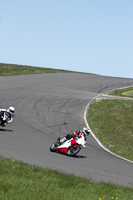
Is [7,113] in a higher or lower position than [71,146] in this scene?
higher

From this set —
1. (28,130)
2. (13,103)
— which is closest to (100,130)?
(28,130)

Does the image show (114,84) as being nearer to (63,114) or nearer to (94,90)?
(94,90)

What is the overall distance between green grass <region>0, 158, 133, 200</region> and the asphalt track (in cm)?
179

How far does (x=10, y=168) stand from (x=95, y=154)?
8.11 meters

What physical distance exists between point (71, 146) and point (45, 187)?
753 centimetres

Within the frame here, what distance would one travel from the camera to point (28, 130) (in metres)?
20.4

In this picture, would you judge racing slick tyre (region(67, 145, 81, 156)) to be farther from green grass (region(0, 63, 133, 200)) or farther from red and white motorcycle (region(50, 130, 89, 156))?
green grass (region(0, 63, 133, 200))

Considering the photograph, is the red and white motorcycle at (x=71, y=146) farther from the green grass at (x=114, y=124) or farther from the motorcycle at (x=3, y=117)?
the green grass at (x=114, y=124)

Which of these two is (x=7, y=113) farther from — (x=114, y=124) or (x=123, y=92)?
(x=123, y=92)

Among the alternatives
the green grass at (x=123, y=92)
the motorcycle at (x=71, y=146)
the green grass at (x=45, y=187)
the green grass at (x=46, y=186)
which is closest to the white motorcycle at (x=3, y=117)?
the motorcycle at (x=71, y=146)

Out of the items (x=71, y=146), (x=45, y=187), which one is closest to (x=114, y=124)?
(x=71, y=146)

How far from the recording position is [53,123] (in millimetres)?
23656

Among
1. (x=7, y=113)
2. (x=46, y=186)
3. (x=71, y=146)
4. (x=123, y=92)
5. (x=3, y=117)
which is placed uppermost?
(x=123, y=92)

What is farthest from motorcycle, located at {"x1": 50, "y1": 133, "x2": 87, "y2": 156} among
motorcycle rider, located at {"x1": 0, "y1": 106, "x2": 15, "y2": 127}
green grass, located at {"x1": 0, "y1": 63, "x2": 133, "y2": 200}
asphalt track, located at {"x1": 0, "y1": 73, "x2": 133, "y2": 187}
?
green grass, located at {"x1": 0, "y1": 63, "x2": 133, "y2": 200}
